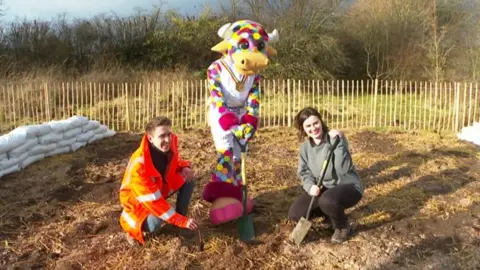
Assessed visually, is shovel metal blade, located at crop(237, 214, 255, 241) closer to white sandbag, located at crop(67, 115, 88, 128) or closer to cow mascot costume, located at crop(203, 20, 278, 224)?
cow mascot costume, located at crop(203, 20, 278, 224)

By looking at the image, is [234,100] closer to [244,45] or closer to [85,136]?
[244,45]

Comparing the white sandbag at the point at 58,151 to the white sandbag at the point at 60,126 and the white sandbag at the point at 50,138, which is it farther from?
the white sandbag at the point at 60,126

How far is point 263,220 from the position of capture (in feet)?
12.6

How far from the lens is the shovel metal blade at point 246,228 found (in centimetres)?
343

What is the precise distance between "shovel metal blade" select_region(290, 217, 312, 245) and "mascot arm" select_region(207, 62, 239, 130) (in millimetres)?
1024

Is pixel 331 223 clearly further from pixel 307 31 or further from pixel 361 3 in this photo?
pixel 361 3

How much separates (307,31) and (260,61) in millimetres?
12906

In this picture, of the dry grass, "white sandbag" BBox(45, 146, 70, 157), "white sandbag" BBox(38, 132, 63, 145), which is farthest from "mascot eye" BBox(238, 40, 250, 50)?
"white sandbag" BBox(45, 146, 70, 157)

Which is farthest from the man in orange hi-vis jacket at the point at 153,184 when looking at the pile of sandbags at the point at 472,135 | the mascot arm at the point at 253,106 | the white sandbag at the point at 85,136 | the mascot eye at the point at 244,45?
the pile of sandbags at the point at 472,135

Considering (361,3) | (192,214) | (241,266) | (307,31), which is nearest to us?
(241,266)

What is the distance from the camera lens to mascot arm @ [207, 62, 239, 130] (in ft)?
12.1

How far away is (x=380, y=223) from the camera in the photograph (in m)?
3.78

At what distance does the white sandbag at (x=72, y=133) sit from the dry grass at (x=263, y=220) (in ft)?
1.07

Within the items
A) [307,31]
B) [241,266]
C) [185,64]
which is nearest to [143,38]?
[185,64]
